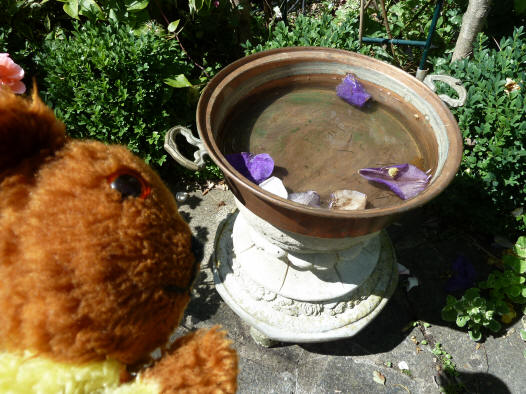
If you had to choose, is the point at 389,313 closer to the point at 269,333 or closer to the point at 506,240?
the point at 269,333

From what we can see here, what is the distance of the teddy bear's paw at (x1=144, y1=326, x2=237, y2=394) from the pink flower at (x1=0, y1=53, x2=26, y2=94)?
1.93 m

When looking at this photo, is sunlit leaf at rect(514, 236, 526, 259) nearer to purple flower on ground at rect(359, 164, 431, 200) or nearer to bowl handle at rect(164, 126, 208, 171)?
purple flower on ground at rect(359, 164, 431, 200)

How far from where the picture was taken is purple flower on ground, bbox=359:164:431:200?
5.48 feet

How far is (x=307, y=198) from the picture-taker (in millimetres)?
1637

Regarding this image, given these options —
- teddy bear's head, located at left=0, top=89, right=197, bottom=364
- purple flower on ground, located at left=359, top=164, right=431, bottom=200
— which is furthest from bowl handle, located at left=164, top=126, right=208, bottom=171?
purple flower on ground, located at left=359, top=164, right=431, bottom=200

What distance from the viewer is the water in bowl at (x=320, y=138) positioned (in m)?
1.79

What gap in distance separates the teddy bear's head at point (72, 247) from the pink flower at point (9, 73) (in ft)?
4.84

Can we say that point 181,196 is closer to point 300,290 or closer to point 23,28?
point 300,290

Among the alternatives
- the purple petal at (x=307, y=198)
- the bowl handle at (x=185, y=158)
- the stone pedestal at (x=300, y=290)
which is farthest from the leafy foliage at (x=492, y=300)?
the bowl handle at (x=185, y=158)

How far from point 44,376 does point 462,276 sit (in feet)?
8.58

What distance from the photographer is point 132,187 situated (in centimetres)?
104

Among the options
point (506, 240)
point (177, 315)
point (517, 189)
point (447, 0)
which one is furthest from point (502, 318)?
point (447, 0)

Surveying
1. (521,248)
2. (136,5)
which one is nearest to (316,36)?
(136,5)

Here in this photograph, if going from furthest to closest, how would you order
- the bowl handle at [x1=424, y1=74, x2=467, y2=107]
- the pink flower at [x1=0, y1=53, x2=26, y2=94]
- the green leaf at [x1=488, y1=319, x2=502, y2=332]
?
the green leaf at [x1=488, y1=319, x2=502, y2=332], the pink flower at [x1=0, y1=53, x2=26, y2=94], the bowl handle at [x1=424, y1=74, x2=467, y2=107]
